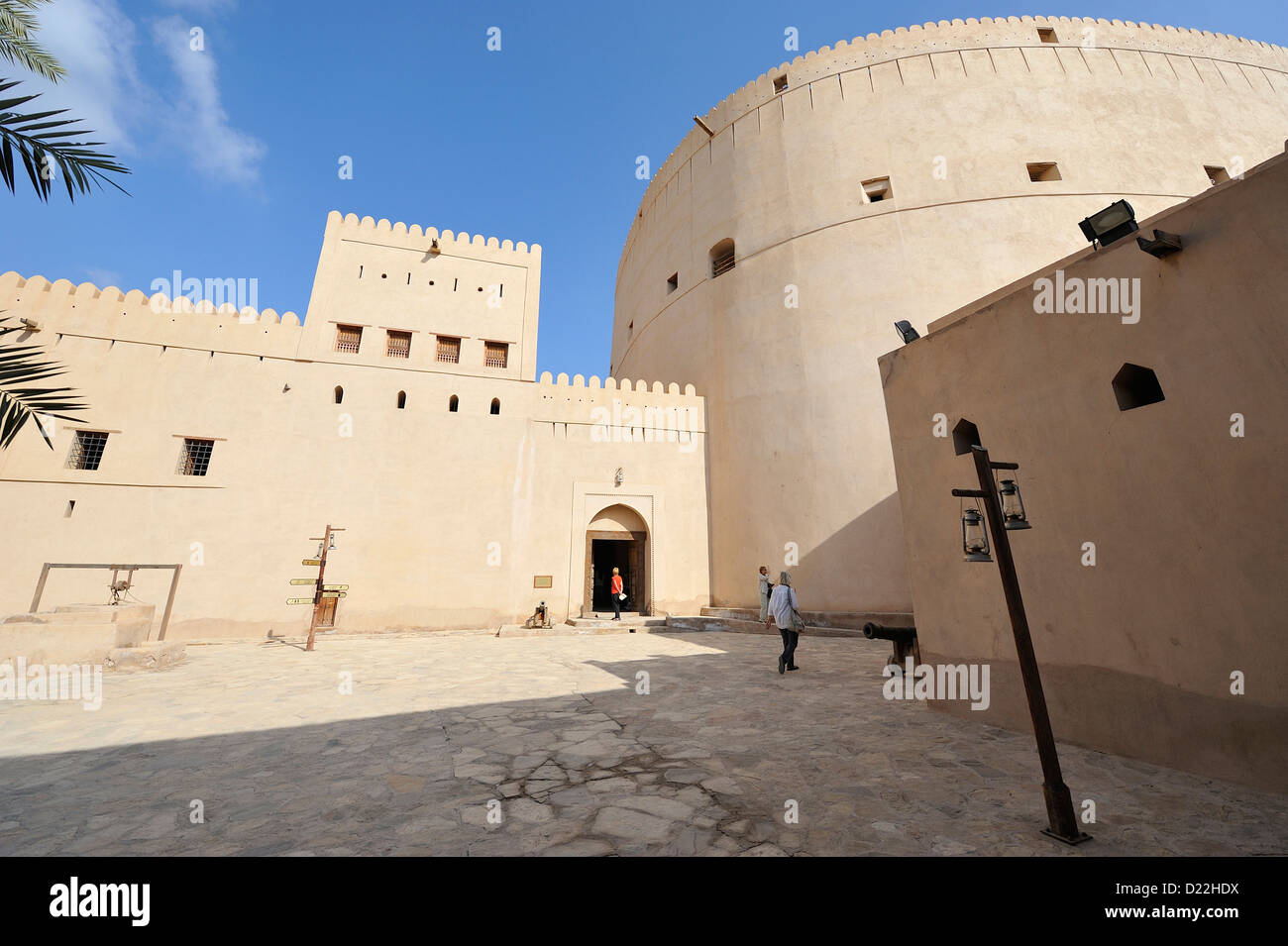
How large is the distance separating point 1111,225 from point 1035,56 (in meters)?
16.5

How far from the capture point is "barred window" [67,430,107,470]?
11.6 m

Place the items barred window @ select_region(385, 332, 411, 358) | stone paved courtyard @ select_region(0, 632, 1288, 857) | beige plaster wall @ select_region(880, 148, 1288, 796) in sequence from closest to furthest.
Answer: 1. stone paved courtyard @ select_region(0, 632, 1288, 857)
2. beige plaster wall @ select_region(880, 148, 1288, 796)
3. barred window @ select_region(385, 332, 411, 358)

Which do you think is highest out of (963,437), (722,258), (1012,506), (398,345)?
(722,258)

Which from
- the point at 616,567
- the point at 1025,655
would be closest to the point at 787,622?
the point at 1025,655

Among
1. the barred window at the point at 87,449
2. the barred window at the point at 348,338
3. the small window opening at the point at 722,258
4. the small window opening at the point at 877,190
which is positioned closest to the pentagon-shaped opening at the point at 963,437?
the small window opening at the point at 877,190

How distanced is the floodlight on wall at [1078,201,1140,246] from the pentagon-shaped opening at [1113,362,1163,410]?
3.55 feet

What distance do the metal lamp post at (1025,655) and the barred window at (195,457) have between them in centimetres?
1547

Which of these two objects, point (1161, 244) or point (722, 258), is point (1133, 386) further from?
point (722, 258)

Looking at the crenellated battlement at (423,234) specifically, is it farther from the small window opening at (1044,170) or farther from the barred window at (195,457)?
the small window opening at (1044,170)

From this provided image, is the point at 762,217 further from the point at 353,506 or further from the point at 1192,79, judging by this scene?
the point at 353,506

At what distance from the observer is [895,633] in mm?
6547

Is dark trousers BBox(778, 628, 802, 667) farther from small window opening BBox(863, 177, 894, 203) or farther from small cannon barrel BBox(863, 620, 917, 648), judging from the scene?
small window opening BBox(863, 177, 894, 203)

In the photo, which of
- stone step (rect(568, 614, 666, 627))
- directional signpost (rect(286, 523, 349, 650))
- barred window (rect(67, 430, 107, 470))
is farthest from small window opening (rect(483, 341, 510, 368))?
barred window (rect(67, 430, 107, 470))

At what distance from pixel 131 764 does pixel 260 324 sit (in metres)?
12.9
